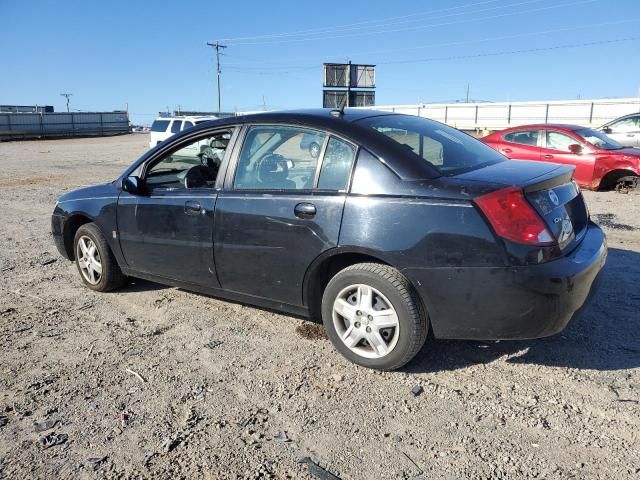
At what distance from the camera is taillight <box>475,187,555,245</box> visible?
2.95 meters

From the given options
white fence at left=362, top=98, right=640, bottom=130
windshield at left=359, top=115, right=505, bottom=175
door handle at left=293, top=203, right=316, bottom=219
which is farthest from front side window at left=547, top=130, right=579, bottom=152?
white fence at left=362, top=98, right=640, bottom=130

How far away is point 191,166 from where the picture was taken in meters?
4.59

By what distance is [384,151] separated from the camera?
338 centimetres

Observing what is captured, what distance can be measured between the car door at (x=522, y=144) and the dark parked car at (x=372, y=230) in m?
7.25

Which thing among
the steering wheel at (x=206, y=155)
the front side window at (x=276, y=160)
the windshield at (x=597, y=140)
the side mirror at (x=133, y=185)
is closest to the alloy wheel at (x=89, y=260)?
the side mirror at (x=133, y=185)

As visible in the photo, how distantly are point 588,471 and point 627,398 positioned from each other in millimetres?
792

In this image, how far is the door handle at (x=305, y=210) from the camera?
3.50 m

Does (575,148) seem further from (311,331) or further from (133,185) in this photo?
(133,185)

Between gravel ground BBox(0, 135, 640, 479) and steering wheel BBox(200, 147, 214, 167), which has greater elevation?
steering wheel BBox(200, 147, 214, 167)

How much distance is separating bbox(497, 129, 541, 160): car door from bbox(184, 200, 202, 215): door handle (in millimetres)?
8315

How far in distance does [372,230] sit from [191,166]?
201cm

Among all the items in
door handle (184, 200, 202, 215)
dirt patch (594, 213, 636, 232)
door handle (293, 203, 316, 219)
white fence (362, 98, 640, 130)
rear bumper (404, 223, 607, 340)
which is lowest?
dirt patch (594, 213, 636, 232)

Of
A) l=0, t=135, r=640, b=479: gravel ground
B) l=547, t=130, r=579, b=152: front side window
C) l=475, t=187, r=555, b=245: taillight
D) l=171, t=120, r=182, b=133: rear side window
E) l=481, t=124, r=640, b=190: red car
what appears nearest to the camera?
l=0, t=135, r=640, b=479: gravel ground

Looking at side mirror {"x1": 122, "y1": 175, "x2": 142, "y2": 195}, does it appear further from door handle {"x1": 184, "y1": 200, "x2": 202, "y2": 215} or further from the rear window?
the rear window
